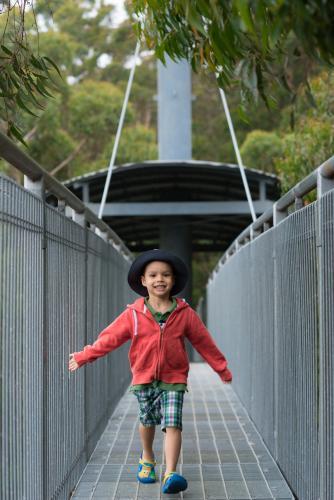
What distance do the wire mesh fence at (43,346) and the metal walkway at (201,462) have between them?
0.17 m

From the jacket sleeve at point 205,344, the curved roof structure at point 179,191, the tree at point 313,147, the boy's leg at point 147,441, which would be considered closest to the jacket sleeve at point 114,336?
the jacket sleeve at point 205,344

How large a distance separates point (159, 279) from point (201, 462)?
1.62m

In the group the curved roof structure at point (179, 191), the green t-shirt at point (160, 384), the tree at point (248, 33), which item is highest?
the curved roof structure at point (179, 191)

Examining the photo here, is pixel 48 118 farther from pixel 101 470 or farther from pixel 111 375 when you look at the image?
pixel 101 470

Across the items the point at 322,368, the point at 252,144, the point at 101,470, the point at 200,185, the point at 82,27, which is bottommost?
the point at 101,470

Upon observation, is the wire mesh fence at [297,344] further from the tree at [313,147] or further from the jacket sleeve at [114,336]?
the tree at [313,147]

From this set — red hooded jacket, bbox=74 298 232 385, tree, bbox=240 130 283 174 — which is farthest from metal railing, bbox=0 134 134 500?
tree, bbox=240 130 283 174

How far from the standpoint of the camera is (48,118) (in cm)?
4166

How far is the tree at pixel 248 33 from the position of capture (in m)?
2.80

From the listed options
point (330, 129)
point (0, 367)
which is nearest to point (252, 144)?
point (330, 129)

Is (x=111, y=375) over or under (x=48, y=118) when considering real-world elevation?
under

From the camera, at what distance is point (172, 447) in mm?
6129

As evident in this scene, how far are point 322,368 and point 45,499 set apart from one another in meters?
1.48

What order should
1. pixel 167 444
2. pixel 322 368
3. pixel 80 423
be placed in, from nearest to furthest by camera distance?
pixel 322 368 → pixel 167 444 → pixel 80 423
